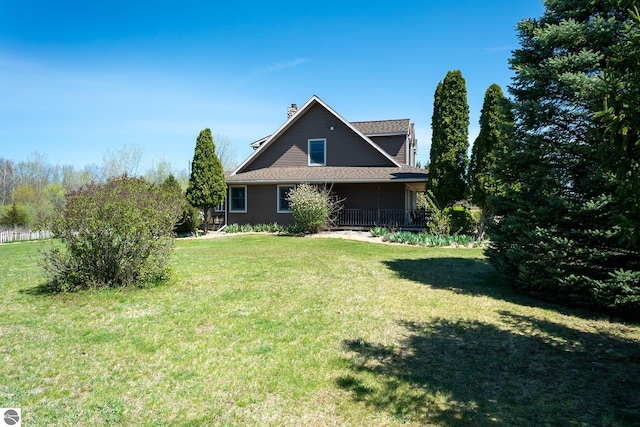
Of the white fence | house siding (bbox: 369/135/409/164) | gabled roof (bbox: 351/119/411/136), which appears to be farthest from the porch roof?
the white fence

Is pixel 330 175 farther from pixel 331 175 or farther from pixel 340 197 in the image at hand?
pixel 340 197

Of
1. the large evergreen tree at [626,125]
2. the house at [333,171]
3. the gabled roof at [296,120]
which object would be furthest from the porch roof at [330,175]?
the large evergreen tree at [626,125]

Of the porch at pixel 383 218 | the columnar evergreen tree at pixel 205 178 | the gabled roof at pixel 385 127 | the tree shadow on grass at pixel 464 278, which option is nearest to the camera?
the tree shadow on grass at pixel 464 278

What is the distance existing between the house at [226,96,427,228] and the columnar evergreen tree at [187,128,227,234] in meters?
1.42

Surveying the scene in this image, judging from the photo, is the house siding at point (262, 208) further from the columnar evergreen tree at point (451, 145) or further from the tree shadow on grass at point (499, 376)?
the tree shadow on grass at point (499, 376)

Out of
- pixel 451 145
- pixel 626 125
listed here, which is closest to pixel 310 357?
pixel 626 125

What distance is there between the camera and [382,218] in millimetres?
19156

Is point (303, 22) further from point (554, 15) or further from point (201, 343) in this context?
point (201, 343)

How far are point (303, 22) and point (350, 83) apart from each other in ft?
16.2

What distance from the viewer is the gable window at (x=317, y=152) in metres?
21.7

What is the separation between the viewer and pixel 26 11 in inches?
492

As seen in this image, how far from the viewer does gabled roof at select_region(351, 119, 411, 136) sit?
2205 centimetres

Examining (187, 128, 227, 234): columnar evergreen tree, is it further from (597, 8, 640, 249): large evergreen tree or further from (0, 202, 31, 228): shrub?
(597, 8, 640, 249): large evergreen tree

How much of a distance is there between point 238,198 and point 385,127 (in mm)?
10314
